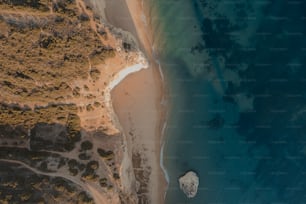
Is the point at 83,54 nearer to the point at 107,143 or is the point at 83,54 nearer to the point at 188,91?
the point at 107,143

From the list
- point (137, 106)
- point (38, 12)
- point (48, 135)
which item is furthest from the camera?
point (137, 106)

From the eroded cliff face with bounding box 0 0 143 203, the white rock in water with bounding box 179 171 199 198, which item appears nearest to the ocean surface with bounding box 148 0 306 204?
the white rock in water with bounding box 179 171 199 198

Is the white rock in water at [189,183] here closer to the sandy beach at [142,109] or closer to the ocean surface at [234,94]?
the ocean surface at [234,94]

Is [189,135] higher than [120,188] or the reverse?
higher

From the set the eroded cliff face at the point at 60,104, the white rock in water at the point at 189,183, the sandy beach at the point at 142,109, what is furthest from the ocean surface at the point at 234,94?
the eroded cliff face at the point at 60,104

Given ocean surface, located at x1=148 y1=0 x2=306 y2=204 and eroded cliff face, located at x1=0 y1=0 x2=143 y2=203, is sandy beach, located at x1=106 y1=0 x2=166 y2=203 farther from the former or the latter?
eroded cliff face, located at x1=0 y1=0 x2=143 y2=203

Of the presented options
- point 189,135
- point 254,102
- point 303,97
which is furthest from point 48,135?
point 303,97
